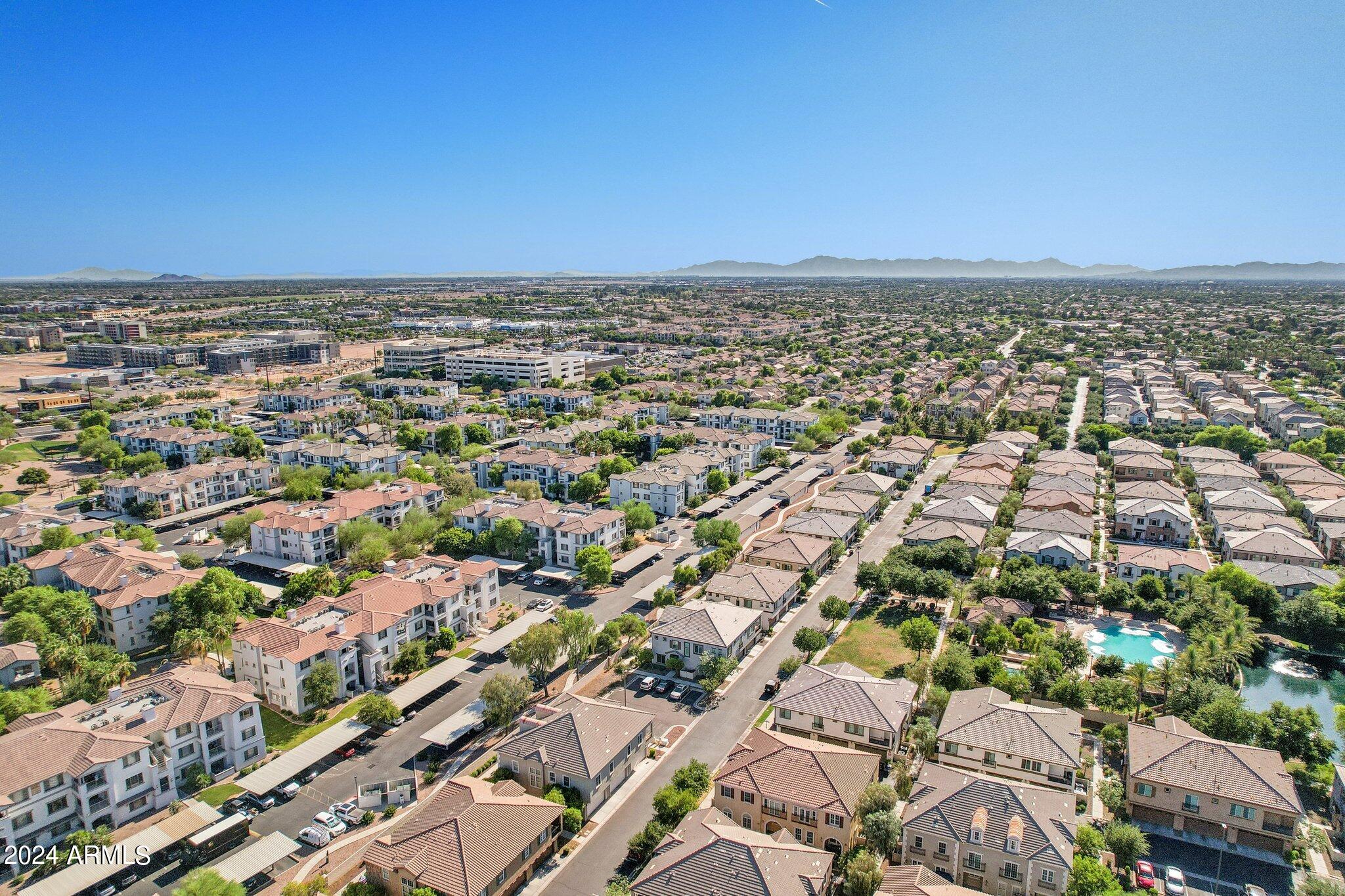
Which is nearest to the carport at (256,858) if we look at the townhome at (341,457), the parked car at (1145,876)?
the parked car at (1145,876)

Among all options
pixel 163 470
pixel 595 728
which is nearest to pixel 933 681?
pixel 595 728

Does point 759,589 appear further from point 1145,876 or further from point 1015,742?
point 1145,876

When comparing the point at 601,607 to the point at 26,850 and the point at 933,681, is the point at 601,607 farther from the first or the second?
the point at 26,850

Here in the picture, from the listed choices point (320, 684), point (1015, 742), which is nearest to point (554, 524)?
A: point (320, 684)

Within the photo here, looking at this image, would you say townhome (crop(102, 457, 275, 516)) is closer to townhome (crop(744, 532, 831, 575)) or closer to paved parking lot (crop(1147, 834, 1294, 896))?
townhome (crop(744, 532, 831, 575))

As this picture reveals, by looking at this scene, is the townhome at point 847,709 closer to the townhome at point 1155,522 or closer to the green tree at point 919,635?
the green tree at point 919,635
